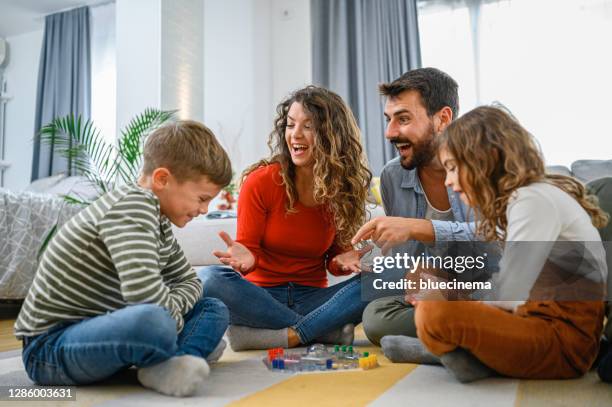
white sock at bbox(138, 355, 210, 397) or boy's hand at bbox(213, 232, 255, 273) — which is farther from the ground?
boy's hand at bbox(213, 232, 255, 273)

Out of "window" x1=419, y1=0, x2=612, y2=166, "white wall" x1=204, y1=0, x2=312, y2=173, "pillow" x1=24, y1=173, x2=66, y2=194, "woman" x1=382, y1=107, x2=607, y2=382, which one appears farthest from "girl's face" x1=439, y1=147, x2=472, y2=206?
"pillow" x1=24, y1=173, x2=66, y2=194

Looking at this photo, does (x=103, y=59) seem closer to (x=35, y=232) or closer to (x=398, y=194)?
(x=35, y=232)

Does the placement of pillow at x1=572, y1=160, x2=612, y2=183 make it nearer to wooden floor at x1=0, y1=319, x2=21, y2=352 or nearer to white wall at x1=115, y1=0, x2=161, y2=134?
wooden floor at x1=0, y1=319, x2=21, y2=352

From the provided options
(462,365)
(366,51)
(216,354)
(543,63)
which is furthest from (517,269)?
(366,51)

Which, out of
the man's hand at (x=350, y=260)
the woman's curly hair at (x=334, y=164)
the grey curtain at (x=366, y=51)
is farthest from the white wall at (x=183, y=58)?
the man's hand at (x=350, y=260)

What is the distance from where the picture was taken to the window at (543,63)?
378 cm

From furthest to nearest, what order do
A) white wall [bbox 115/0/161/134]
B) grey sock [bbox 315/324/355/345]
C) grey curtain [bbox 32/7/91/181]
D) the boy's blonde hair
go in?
grey curtain [bbox 32/7/91/181] → white wall [bbox 115/0/161/134] → grey sock [bbox 315/324/355/345] → the boy's blonde hair

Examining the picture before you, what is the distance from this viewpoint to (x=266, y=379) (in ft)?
4.02

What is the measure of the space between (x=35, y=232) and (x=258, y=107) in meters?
2.41

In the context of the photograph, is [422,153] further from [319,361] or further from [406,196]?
[319,361]

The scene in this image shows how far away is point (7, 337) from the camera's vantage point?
2045 millimetres

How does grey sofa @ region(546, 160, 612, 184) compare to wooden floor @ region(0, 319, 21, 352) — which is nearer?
wooden floor @ region(0, 319, 21, 352)

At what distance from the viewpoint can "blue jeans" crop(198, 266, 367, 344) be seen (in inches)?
63.0

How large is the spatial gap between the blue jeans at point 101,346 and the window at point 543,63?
346 cm
